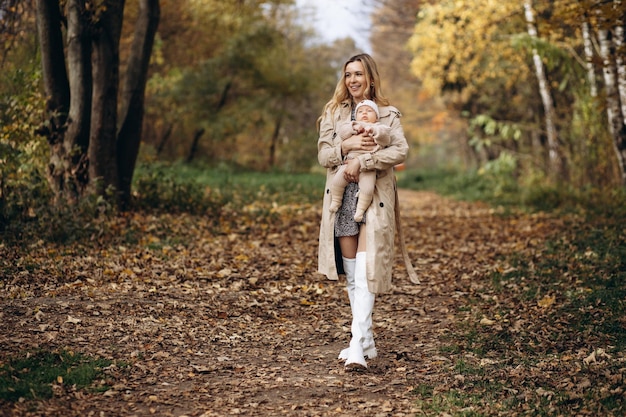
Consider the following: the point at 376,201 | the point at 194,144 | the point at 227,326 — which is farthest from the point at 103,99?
the point at 194,144

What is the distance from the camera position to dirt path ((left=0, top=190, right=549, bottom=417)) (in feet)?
15.8

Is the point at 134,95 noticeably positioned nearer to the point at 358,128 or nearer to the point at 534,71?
the point at 358,128

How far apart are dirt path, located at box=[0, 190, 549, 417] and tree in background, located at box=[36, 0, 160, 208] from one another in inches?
79.6

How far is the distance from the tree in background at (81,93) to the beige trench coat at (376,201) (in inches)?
227

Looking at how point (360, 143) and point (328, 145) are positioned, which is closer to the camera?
point (360, 143)

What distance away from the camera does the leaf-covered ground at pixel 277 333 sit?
15.6 ft

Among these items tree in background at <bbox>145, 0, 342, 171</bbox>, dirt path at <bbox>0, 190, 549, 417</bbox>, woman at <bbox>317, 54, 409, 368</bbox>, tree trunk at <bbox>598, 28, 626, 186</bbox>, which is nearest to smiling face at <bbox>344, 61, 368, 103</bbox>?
woman at <bbox>317, 54, 409, 368</bbox>

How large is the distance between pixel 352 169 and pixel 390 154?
0.30 meters

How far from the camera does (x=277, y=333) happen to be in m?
6.65

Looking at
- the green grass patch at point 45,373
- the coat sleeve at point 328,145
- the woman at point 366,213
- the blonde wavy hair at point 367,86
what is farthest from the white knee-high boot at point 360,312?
the green grass patch at point 45,373

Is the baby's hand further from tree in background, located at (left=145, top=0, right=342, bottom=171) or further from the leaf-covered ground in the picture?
tree in background, located at (left=145, top=0, right=342, bottom=171)

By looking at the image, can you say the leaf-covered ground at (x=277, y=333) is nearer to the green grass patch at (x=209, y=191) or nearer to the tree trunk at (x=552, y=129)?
the green grass patch at (x=209, y=191)

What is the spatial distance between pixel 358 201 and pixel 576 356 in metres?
2.15

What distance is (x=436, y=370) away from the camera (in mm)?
5523
